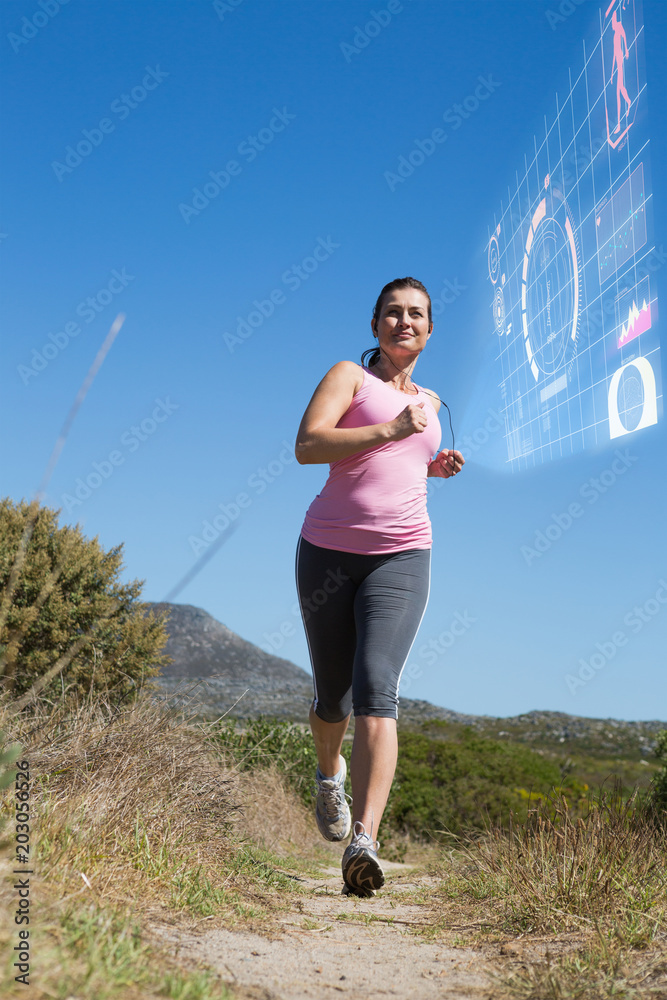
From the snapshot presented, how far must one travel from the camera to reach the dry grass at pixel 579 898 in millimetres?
1992

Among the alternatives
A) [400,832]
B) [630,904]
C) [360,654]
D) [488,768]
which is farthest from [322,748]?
[488,768]

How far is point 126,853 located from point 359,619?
1.27 m

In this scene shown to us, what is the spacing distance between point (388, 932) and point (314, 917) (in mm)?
280

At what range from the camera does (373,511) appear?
3.36m

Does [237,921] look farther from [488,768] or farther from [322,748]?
[488,768]

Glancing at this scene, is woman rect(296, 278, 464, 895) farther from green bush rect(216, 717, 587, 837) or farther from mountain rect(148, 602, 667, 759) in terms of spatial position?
mountain rect(148, 602, 667, 759)

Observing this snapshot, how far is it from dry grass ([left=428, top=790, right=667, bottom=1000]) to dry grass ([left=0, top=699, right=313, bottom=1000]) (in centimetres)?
81

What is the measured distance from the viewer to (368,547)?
11.0 feet

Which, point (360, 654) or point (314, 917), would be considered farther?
point (360, 654)

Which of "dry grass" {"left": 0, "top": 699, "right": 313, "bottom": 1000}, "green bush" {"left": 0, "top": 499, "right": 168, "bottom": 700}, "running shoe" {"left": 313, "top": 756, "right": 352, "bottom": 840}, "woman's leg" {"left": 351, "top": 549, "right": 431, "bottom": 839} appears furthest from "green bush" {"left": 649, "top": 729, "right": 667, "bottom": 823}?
"green bush" {"left": 0, "top": 499, "right": 168, "bottom": 700}

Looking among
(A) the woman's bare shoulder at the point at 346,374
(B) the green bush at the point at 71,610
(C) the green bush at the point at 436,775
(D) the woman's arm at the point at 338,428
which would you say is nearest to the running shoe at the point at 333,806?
(D) the woman's arm at the point at 338,428

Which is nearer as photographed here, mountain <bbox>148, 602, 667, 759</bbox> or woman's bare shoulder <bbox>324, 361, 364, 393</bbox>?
woman's bare shoulder <bbox>324, 361, 364, 393</bbox>

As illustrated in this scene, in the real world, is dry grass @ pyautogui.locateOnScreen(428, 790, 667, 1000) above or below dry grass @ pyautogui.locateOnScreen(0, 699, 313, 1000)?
below

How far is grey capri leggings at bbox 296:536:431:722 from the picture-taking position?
3104 mm
